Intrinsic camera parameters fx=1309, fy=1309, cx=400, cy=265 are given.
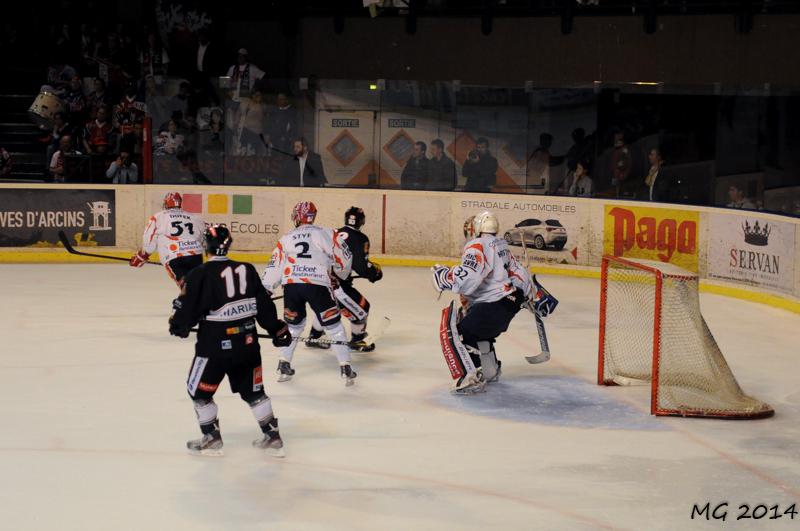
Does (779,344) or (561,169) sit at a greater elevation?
(561,169)

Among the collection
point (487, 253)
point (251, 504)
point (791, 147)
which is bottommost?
point (251, 504)

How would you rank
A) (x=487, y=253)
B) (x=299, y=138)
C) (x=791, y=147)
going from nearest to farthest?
(x=487, y=253) < (x=791, y=147) < (x=299, y=138)

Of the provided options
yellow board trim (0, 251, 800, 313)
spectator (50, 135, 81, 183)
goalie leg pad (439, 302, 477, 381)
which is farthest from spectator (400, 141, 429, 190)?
goalie leg pad (439, 302, 477, 381)

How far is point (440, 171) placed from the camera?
A: 15.7m

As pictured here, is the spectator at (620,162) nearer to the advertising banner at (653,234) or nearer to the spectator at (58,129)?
the advertising banner at (653,234)

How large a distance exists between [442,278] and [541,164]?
674cm

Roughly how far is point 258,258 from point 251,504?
9260 mm

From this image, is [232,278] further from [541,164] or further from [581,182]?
[541,164]

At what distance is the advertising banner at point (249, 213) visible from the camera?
15727mm

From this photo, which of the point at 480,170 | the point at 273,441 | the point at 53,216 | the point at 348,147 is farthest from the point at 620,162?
the point at 273,441

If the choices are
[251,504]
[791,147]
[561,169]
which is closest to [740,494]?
[251,504]

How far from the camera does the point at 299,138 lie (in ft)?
52.3

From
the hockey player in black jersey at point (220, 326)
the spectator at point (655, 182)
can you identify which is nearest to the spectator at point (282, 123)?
the spectator at point (655, 182)

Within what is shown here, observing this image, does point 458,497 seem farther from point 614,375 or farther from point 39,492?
point 614,375
